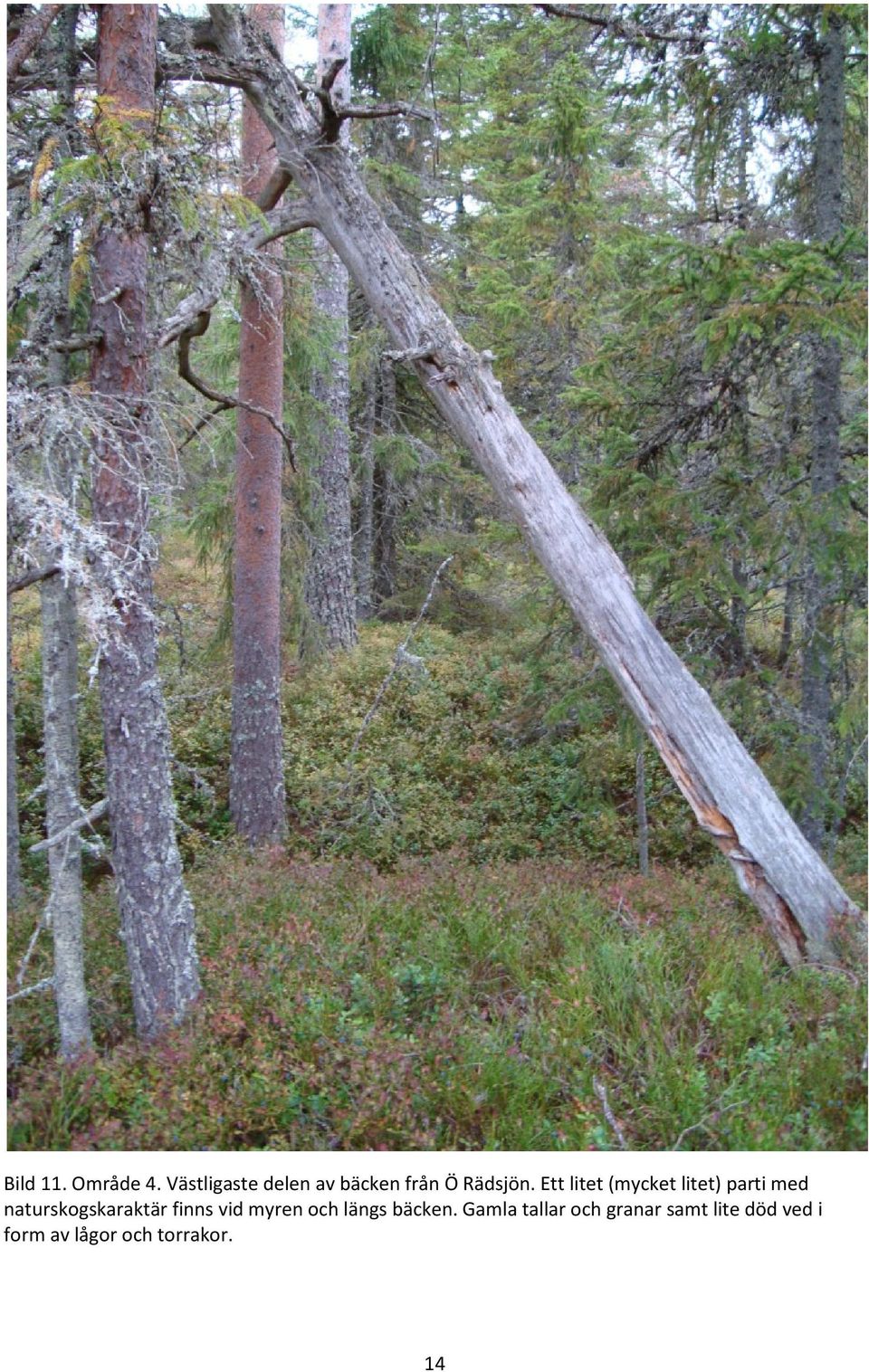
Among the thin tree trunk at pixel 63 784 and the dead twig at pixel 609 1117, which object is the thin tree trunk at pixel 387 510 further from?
the dead twig at pixel 609 1117

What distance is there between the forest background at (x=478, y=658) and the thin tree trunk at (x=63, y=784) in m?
0.05

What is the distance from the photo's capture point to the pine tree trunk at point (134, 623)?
5336 mm

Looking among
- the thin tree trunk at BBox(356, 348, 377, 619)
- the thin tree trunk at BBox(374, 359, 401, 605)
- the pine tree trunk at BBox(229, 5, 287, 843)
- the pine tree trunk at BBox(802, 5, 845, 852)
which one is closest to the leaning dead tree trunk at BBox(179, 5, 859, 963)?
the pine tree trunk at BBox(802, 5, 845, 852)

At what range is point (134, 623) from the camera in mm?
5395

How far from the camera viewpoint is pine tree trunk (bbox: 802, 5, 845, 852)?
746cm

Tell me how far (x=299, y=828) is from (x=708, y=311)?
642 centimetres

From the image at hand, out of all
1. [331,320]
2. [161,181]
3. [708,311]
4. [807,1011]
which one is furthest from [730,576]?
[331,320]

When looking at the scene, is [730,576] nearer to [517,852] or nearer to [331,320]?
[517,852]

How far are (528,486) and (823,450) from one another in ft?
9.27

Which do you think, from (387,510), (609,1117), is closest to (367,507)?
(387,510)

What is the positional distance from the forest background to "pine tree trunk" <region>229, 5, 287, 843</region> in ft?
0.36

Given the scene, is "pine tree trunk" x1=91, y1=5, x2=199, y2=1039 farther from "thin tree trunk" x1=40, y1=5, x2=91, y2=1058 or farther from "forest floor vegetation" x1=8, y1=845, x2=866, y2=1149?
"forest floor vegetation" x1=8, y1=845, x2=866, y2=1149

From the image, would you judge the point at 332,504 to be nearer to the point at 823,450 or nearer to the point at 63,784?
the point at 823,450

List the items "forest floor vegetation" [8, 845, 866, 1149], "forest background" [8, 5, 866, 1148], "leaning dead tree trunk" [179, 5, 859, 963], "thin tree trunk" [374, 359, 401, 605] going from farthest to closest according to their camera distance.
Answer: "thin tree trunk" [374, 359, 401, 605] < "leaning dead tree trunk" [179, 5, 859, 963] < "forest background" [8, 5, 866, 1148] < "forest floor vegetation" [8, 845, 866, 1149]
